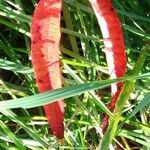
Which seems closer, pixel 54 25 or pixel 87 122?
pixel 54 25

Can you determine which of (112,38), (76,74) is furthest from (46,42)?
(76,74)

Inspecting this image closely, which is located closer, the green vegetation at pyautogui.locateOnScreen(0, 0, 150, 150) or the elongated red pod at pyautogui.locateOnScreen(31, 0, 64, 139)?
the elongated red pod at pyautogui.locateOnScreen(31, 0, 64, 139)

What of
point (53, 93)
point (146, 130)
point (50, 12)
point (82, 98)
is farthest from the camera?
point (82, 98)

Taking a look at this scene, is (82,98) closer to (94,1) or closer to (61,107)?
(61,107)

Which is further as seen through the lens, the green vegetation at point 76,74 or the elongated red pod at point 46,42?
the green vegetation at point 76,74

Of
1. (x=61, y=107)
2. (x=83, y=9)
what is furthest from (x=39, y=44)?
(x=83, y=9)
